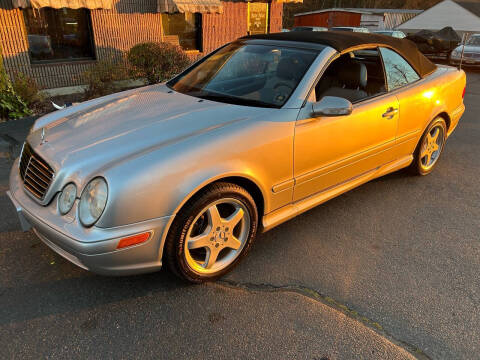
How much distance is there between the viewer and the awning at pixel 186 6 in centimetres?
927

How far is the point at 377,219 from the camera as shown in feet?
11.6

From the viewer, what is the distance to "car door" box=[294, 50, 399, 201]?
286 cm

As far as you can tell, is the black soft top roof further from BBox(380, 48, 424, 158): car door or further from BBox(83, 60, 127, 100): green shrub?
BBox(83, 60, 127, 100): green shrub

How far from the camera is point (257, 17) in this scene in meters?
12.7

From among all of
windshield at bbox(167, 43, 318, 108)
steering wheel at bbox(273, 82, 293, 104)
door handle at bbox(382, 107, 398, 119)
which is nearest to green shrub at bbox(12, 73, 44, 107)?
windshield at bbox(167, 43, 318, 108)

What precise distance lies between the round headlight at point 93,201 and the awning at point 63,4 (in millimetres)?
6487

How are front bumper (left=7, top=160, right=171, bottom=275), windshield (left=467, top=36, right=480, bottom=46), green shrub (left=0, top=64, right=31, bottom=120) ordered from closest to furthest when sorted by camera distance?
front bumper (left=7, top=160, right=171, bottom=275), green shrub (left=0, top=64, right=31, bottom=120), windshield (left=467, top=36, right=480, bottom=46)

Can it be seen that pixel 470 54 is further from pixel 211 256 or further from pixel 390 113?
pixel 211 256

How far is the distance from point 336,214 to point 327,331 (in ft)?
5.04

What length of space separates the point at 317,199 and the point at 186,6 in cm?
783

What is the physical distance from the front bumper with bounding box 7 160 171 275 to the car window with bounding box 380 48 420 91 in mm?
2633

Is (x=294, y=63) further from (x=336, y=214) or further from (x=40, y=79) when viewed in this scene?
(x=40, y=79)

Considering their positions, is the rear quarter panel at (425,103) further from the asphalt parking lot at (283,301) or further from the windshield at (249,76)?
the windshield at (249,76)

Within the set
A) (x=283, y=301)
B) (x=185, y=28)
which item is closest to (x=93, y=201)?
(x=283, y=301)
